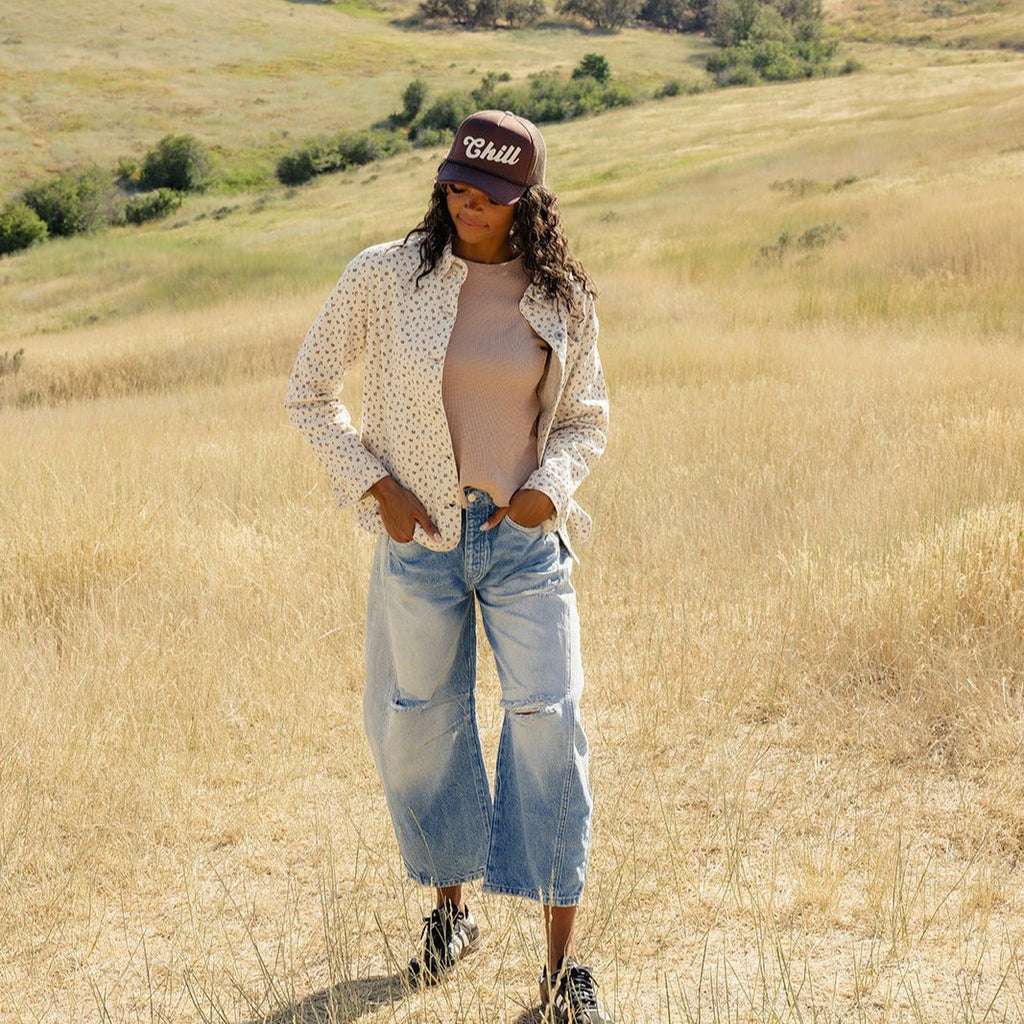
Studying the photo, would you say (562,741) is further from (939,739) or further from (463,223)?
(939,739)

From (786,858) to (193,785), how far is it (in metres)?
2.00

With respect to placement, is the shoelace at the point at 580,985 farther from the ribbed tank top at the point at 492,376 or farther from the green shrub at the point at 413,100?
the green shrub at the point at 413,100

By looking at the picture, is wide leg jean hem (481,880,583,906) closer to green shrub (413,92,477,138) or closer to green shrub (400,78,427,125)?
green shrub (413,92,477,138)

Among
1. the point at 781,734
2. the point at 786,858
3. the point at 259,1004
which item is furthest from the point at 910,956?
the point at 259,1004

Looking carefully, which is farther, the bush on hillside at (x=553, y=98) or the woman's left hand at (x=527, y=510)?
the bush on hillside at (x=553, y=98)

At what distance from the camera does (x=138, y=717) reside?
454cm

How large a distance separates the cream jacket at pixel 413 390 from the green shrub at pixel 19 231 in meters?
54.7

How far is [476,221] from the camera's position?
288 centimetres

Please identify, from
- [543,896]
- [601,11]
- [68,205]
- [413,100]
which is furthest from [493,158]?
[601,11]

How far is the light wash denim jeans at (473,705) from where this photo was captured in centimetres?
288

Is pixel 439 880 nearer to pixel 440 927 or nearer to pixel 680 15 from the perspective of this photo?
pixel 440 927

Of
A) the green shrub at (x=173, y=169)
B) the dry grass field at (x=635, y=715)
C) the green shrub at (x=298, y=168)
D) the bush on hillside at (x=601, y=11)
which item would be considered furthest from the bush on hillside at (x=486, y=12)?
the dry grass field at (x=635, y=715)

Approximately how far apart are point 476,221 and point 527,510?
0.70 m

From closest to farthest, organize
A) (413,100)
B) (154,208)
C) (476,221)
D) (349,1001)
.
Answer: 1. (476,221)
2. (349,1001)
3. (154,208)
4. (413,100)
